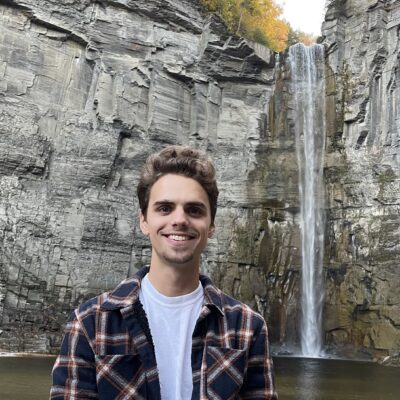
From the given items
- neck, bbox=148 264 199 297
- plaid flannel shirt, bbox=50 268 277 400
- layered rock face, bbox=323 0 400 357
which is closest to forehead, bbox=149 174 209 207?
neck, bbox=148 264 199 297

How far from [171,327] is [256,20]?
39364mm

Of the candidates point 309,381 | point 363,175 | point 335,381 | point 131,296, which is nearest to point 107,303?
point 131,296

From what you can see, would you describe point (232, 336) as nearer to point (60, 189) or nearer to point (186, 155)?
point (186, 155)

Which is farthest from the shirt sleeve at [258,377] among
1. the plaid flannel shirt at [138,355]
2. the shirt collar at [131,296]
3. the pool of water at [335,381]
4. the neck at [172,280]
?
the pool of water at [335,381]

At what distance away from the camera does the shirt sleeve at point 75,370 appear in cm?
210

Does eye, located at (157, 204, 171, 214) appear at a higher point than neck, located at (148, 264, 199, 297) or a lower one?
higher

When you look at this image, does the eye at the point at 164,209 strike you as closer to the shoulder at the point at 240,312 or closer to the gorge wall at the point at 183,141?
the shoulder at the point at 240,312

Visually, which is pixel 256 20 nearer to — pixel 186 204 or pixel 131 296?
pixel 186 204

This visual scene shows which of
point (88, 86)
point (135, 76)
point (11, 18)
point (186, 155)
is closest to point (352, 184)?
point (135, 76)

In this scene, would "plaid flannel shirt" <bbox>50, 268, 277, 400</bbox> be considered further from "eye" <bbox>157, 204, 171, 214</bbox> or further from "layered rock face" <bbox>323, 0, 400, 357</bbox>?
"layered rock face" <bbox>323, 0, 400, 357</bbox>

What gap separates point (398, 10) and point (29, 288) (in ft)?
70.1

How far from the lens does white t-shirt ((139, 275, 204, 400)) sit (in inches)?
86.1

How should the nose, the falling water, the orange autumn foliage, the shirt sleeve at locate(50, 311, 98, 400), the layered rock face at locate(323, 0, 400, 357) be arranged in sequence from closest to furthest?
the shirt sleeve at locate(50, 311, 98, 400)
the nose
the layered rock face at locate(323, 0, 400, 357)
the falling water
the orange autumn foliage

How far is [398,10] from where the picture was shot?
89.6 feet
